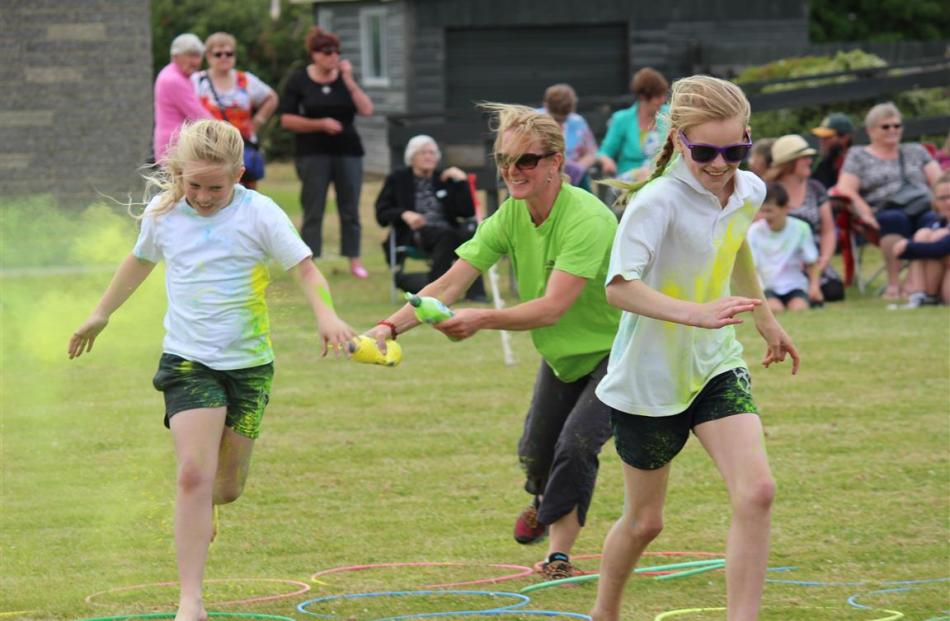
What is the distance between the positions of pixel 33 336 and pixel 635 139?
6827 mm

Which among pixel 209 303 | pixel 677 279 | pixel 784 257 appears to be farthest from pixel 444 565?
pixel 784 257

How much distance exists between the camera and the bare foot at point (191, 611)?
5.19 m

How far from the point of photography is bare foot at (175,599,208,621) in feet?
17.0

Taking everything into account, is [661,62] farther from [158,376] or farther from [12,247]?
Answer: [158,376]

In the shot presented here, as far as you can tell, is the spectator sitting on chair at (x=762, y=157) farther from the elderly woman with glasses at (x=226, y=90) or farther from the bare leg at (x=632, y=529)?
the bare leg at (x=632, y=529)

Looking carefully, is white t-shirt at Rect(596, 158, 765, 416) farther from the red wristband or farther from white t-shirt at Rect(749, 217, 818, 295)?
white t-shirt at Rect(749, 217, 818, 295)

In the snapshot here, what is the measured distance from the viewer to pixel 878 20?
1697 inches

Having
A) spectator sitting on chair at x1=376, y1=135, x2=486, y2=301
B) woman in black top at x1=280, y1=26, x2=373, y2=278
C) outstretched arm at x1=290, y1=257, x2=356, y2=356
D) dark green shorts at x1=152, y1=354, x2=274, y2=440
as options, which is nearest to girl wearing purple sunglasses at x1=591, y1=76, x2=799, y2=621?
outstretched arm at x1=290, y1=257, x2=356, y2=356

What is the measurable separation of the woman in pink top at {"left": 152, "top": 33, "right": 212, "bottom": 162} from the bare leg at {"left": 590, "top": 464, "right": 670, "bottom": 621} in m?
8.99

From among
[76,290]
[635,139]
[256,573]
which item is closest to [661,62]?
[635,139]

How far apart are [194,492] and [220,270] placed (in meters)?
0.78

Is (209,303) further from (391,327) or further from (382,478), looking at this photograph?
(382,478)

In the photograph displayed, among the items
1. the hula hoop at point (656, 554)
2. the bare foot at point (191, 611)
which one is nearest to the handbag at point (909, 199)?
the hula hoop at point (656, 554)

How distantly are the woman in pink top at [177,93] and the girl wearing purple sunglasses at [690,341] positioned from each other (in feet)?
29.3
